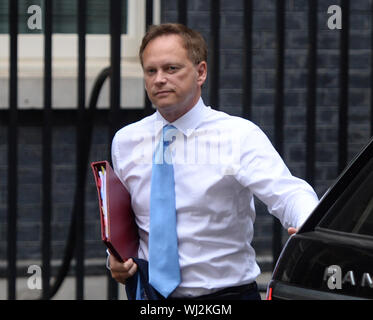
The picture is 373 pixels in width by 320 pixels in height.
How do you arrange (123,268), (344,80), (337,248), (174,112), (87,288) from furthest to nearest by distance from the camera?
(87,288)
(344,80)
(174,112)
(123,268)
(337,248)

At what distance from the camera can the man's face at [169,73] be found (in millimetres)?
3215

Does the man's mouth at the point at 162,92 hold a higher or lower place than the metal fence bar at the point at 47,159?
higher

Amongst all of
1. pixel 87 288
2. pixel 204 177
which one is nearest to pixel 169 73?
pixel 204 177

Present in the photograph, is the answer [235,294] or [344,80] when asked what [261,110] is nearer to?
[344,80]

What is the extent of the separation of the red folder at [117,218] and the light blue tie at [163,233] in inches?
3.3

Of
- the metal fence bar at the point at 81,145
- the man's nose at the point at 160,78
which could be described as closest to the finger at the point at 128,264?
the man's nose at the point at 160,78

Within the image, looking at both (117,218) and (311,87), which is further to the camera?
(311,87)

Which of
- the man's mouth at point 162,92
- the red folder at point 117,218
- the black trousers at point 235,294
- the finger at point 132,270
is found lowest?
the black trousers at point 235,294

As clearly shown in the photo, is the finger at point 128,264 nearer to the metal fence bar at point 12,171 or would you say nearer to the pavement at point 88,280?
the metal fence bar at point 12,171

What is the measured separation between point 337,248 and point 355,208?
14 centimetres

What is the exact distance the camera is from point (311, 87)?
16.8 feet
